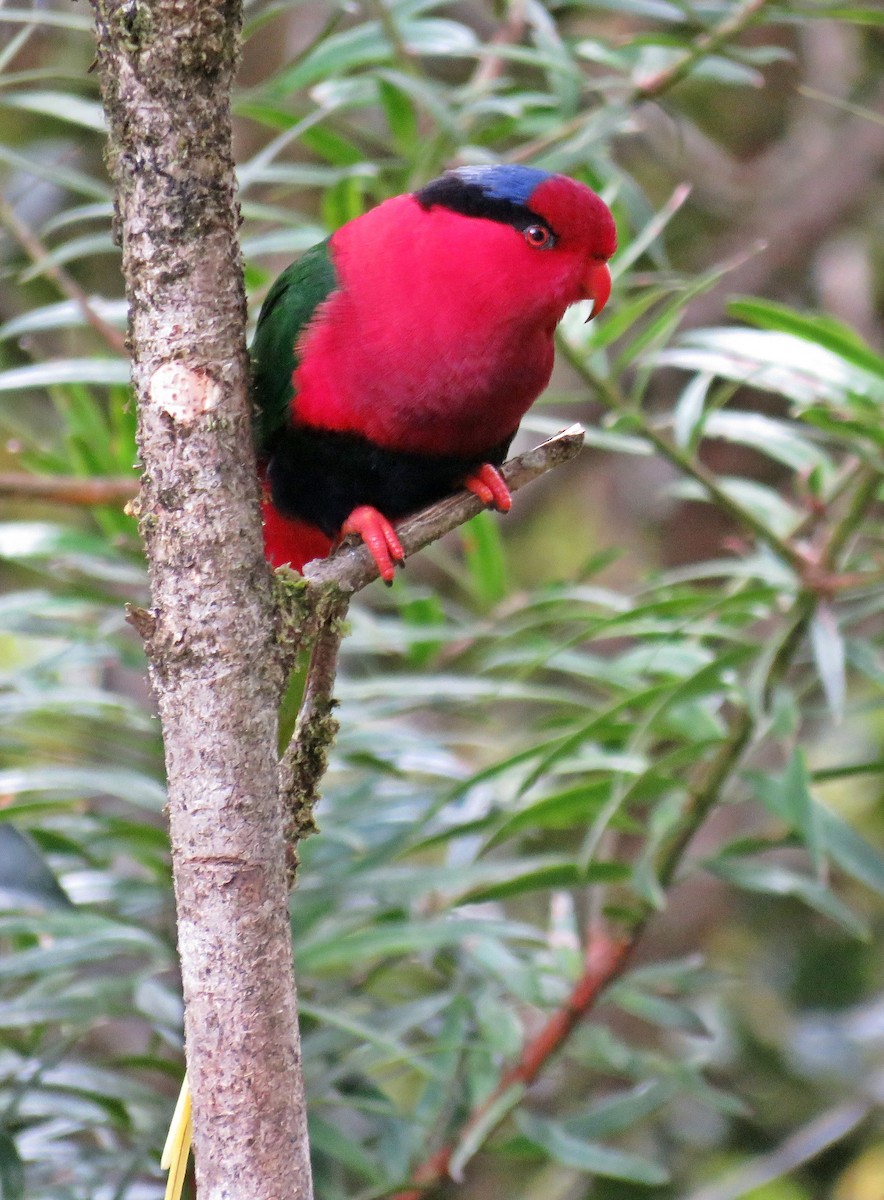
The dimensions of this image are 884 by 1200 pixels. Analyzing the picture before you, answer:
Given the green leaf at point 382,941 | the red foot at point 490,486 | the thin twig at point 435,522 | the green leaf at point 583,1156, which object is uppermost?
the red foot at point 490,486

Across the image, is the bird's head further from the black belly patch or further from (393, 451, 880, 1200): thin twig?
(393, 451, 880, 1200): thin twig

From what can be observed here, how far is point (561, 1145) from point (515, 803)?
588mm

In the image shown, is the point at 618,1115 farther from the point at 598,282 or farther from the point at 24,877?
the point at 598,282

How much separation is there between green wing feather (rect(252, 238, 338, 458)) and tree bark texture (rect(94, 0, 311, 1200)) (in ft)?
2.48

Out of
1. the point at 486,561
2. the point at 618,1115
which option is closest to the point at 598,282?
the point at 486,561

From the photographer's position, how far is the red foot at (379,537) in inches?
75.5

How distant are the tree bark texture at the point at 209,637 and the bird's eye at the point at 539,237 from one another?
0.95m

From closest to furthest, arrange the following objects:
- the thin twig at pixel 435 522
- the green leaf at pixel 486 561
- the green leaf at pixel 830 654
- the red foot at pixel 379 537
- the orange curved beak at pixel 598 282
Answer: the thin twig at pixel 435 522 < the red foot at pixel 379 537 < the green leaf at pixel 830 654 < the orange curved beak at pixel 598 282 < the green leaf at pixel 486 561

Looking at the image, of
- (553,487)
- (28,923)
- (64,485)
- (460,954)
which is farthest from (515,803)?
(553,487)

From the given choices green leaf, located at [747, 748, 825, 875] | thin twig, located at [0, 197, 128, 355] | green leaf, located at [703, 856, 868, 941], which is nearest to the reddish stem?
green leaf, located at [703, 856, 868, 941]

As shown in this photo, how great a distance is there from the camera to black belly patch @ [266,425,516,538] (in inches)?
86.7

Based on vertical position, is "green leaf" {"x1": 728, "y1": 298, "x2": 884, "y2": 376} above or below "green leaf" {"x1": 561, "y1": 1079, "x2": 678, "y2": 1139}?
above

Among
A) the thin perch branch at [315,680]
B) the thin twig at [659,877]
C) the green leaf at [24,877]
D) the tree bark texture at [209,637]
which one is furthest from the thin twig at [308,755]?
the thin twig at [659,877]

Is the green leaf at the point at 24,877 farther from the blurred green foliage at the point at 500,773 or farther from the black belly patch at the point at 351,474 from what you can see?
the black belly patch at the point at 351,474
